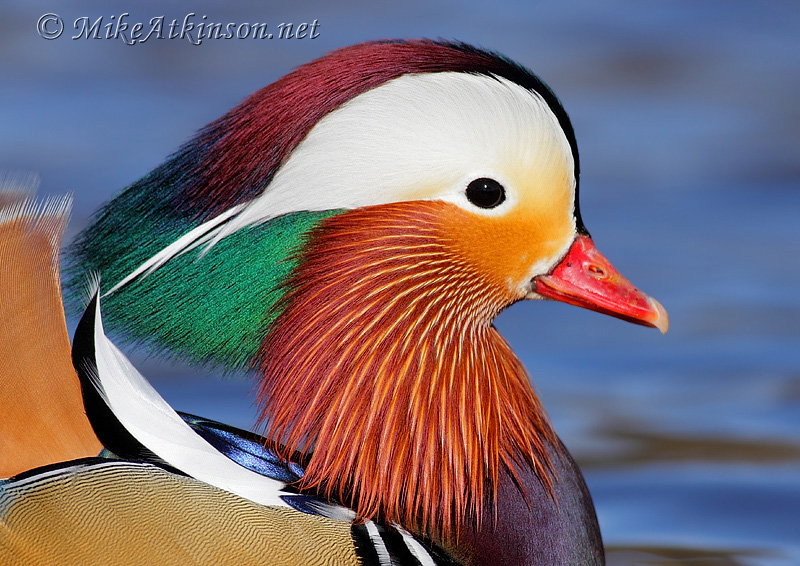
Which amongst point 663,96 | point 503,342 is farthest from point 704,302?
point 503,342

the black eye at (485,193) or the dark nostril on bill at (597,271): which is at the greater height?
the dark nostril on bill at (597,271)

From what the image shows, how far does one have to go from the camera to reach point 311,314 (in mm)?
3051

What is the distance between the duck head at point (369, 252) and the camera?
9.59 feet

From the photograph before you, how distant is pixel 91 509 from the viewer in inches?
111

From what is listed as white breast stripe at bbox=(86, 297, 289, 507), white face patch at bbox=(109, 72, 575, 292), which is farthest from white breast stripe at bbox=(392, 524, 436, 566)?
white face patch at bbox=(109, 72, 575, 292)

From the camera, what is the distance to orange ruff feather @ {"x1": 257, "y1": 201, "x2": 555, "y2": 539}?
120 inches
